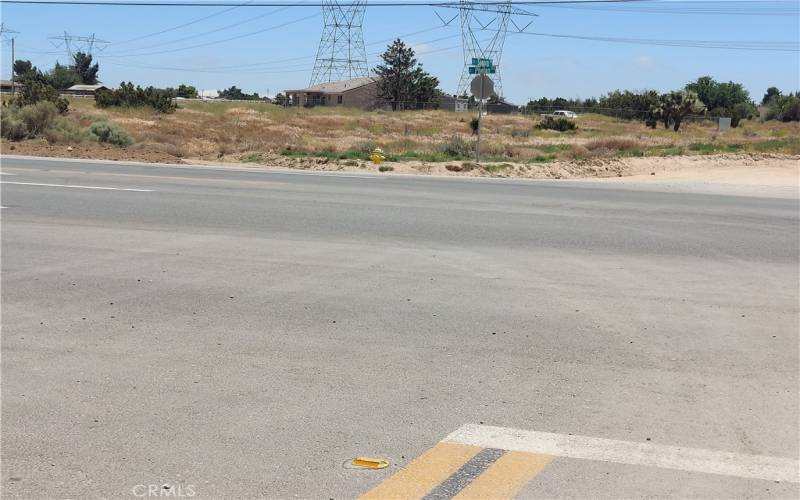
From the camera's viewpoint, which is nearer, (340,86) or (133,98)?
(133,98)

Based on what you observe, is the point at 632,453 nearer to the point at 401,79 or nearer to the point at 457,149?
the point at 457,149

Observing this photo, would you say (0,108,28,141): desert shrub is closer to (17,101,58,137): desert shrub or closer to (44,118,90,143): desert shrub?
(17,101,58,137): desert shrub

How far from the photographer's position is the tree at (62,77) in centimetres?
11160

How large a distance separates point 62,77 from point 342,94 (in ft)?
151

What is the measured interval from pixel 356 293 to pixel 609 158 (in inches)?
794

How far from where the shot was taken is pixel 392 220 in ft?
43.2

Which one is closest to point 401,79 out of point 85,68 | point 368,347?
point 85,68

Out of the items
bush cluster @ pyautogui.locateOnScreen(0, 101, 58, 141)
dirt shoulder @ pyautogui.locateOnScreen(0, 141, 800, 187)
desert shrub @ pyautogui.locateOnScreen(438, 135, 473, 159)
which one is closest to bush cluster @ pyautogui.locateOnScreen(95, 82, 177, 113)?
bush cluster @ pyautogui.locateOnScreen(0, 101, 58, 141)

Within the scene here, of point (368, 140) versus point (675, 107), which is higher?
point (675, 107)

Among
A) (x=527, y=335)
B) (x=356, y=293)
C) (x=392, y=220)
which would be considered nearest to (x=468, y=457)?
(x=527, y=335)

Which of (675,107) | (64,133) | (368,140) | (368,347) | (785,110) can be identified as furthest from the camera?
(785,110)

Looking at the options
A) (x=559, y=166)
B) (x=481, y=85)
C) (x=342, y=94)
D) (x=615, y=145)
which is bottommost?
(x=559, y=166)

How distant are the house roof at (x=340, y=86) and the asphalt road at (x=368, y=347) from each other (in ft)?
267

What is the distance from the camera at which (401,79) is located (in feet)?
306
